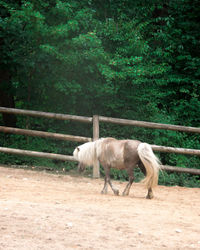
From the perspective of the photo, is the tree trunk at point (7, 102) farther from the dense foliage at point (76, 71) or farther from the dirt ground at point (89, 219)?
the dirt ground at point (89, 219)

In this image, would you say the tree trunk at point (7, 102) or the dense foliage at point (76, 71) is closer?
the dense foliage at point (76, 71)

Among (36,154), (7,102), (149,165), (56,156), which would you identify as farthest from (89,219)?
(7,102)

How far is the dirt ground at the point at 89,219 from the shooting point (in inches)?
163

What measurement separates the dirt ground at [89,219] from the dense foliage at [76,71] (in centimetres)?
304

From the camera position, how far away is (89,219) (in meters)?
4.97

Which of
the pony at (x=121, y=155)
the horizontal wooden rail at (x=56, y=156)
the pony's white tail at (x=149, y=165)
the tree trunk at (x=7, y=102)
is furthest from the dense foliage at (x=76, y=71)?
the pony's white tail at (x=149, y=165)

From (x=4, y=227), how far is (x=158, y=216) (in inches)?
79.3

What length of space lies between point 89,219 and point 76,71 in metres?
6.28

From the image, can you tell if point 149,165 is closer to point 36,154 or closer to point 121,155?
point 121,155

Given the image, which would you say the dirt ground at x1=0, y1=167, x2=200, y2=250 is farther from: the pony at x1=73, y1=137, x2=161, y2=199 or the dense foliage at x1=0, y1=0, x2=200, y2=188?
the dense foliage at x1=0, y1=0, x2=200, y2=188

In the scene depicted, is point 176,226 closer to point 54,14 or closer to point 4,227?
point 4,227

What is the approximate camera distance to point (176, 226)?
16.3 ft

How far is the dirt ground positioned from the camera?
414 centimetres

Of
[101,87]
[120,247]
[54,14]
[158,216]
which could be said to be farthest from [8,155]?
[120,247]
